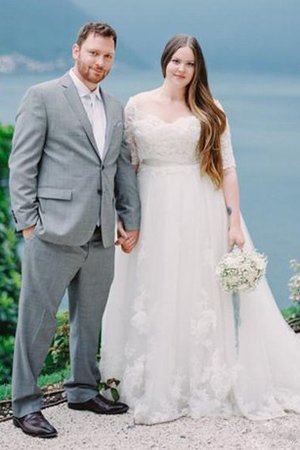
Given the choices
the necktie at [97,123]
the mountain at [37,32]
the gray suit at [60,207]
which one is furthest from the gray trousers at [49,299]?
the mountain at [37,32]

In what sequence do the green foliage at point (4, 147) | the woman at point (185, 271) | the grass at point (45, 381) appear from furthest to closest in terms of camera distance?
the green foliage at point (4, 147) < the grass at point (45, 381) < the woman at point (185, 271)

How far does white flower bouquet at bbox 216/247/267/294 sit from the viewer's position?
4277mm

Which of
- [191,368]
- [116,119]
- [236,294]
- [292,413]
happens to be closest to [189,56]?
[116,119]

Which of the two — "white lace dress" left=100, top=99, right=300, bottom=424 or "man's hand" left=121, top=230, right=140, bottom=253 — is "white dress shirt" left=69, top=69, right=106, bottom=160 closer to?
"white lace dress" left=100, top=99, right=300, bottom=424

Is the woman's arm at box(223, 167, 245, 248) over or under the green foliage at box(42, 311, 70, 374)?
over

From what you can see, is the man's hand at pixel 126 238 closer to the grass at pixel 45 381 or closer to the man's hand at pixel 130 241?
the man's hand at pixel 130 241

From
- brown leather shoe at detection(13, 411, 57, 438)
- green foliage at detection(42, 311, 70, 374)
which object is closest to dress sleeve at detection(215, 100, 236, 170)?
brown leather shoe at detection(13, 411, 57, 438)

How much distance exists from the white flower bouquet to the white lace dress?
14cm

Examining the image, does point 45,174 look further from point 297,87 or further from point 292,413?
point 297,87

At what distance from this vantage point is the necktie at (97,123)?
4.15 metres

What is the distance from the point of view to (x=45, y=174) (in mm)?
4066

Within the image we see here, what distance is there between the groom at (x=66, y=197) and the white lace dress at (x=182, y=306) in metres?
0.13

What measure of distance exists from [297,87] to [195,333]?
2.29m

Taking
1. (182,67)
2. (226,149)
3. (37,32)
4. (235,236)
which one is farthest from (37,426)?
(37,32)
